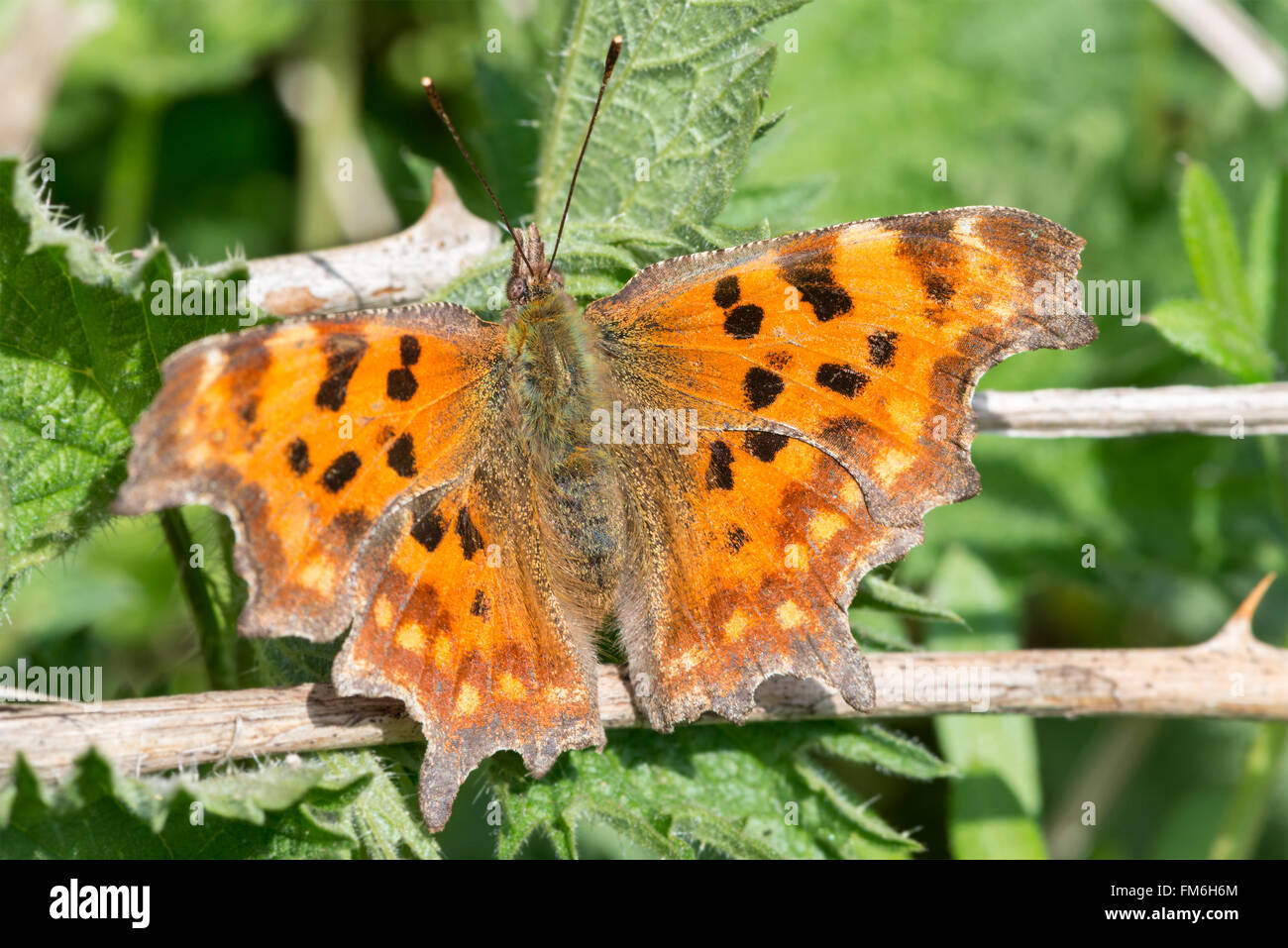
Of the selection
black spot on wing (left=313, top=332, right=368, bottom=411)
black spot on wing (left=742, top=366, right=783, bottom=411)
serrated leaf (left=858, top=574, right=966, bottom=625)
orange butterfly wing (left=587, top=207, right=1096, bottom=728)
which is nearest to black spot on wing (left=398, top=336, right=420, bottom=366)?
black spot on wing (left=313, top=332, right=368, bottom=411)

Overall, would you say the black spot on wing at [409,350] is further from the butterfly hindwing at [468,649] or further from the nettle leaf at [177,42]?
the nettle leaf at [177,42]

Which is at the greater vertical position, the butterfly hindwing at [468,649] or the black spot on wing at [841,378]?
the black spot on wing at [841,378]

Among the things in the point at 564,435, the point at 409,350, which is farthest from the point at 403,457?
the point at 564,435

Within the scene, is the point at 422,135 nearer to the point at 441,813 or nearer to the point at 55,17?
the point at 55,17

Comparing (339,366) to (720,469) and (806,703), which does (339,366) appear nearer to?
(720,469)

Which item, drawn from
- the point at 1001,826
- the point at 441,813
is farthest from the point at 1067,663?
A: the point at 441,813

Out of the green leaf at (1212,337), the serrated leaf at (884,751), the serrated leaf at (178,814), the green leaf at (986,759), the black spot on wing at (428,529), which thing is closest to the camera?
the serrated leaf at (178,814)

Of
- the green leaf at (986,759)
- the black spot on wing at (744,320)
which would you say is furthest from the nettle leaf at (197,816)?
the green leaf at (986,759)
